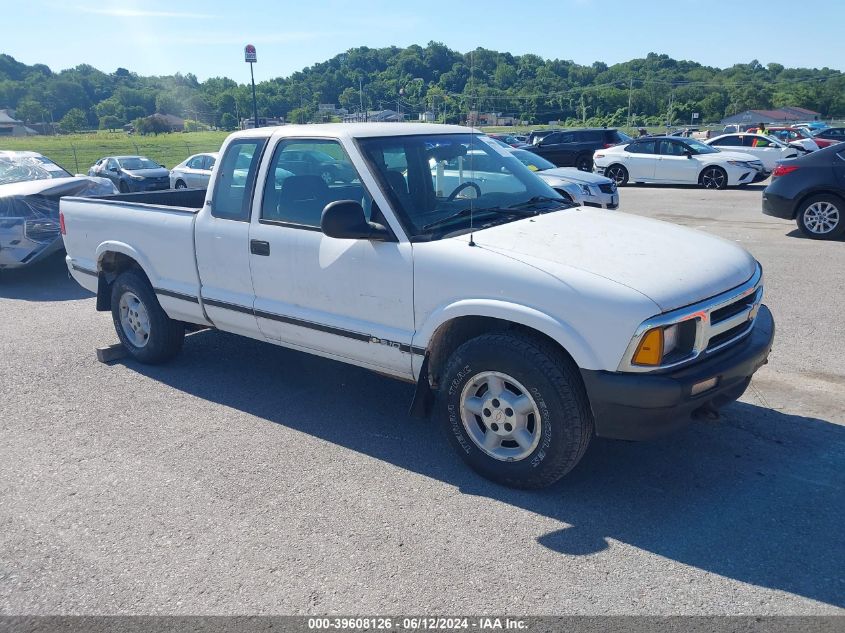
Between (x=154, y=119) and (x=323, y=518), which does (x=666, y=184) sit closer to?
(x=323, y=518)

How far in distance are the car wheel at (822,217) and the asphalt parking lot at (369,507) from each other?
229 inches

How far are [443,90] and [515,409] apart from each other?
2.99 meters

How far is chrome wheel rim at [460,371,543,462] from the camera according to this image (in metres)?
3.81

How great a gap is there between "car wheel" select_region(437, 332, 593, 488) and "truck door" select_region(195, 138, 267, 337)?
1782 mm

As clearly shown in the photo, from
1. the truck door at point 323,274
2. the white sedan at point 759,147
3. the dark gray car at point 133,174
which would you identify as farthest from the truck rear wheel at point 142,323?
the white sedan at point 759,147

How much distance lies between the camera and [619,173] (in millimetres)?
22375

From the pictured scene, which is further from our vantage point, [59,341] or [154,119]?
[154,119]

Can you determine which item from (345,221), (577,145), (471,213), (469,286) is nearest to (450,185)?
(471,213)

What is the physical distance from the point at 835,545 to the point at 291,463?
2.83 meters

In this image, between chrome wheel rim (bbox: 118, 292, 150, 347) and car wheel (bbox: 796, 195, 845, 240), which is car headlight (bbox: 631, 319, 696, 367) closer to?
chrome wheel rim (bbox: 118, 292, 150, 347)

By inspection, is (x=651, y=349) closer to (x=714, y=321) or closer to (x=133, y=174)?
Result: (x=714, y=321)

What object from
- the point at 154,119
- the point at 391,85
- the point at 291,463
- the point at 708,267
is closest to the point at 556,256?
the point at 708,267

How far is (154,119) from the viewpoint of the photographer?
2926 inches

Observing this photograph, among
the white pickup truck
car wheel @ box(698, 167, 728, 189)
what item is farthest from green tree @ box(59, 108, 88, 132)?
the white pickup truck
